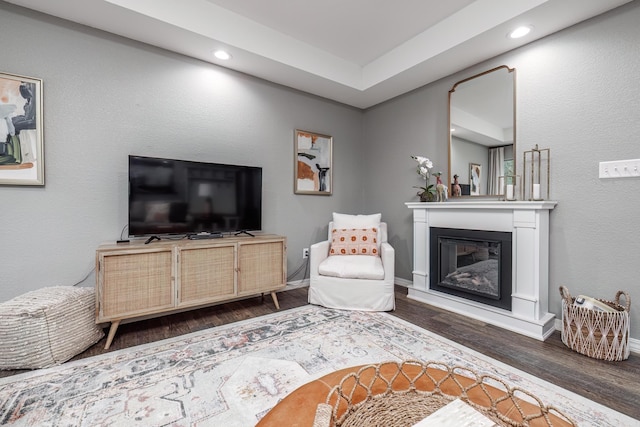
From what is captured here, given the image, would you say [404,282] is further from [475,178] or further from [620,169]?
[620,169]

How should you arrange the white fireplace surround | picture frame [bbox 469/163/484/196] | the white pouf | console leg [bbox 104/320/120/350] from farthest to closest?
picture frame [bbox 469/163/484/196], the white fireplace surround, console leg [bbox 104/320/120/350], the white pouf

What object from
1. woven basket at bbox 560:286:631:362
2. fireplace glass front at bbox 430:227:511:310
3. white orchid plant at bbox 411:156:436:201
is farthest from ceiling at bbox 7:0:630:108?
woven basket at bbox 560:286:631:362

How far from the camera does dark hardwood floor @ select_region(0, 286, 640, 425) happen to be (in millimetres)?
1562

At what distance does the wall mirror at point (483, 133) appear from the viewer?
8.59 ft

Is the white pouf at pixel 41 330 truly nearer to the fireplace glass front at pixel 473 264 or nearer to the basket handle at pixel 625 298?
the fireplace glass front at pixel 473 264

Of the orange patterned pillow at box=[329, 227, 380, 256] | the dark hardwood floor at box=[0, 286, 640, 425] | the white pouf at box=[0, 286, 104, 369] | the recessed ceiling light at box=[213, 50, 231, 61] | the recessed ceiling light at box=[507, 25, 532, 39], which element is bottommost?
the dark hardwood floor at box=[0, 286, 640, 425]

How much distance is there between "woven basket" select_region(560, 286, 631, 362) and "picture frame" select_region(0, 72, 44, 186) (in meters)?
3.93

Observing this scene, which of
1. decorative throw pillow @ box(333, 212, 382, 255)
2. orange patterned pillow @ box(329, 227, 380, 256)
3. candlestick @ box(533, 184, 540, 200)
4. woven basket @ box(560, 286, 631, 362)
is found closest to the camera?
woven basket @ box(560, 286, 631, 362)

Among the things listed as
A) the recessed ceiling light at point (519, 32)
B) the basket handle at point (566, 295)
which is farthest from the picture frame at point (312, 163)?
the basket handle at point (566, 295)

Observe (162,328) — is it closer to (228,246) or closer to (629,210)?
(228,246)

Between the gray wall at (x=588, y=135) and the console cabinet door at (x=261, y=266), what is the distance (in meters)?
2.34

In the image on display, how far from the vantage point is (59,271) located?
2178 millimetres

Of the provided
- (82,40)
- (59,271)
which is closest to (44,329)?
(59,271)

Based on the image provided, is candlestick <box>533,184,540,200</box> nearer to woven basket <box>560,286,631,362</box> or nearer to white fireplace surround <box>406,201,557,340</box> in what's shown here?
white fireplace surround <box>406,201,557,340</box>
